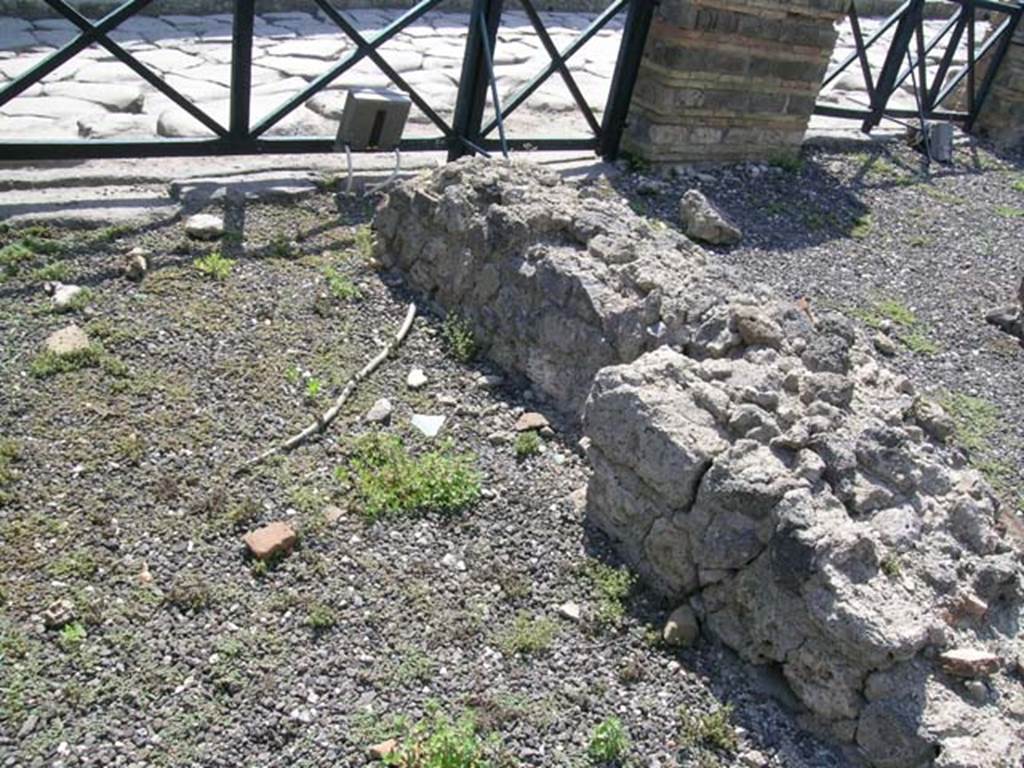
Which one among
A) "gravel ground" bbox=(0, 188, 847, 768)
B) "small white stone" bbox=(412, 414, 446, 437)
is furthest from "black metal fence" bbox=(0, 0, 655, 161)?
"small white stone" bbox=(412, 414, 446, 437)

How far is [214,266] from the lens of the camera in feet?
14.6

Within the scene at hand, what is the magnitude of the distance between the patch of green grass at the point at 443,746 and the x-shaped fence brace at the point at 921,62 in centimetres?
Result: 596

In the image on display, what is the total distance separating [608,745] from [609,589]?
0.59 meters

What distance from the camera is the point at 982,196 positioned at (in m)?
7.43

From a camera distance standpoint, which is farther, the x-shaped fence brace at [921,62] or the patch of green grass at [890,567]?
the x-shaped fence brace at [921,62]

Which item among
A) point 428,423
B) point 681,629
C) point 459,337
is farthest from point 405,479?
point 681,629

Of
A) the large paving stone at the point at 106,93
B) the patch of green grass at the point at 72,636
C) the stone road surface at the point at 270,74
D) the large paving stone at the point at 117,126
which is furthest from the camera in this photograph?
the large paving stone at the point at 106,93

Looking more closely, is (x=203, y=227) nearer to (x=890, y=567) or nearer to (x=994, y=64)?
(x=890, y=567)

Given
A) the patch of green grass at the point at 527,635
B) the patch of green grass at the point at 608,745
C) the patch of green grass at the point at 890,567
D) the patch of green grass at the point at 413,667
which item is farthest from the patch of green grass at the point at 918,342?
the patch of green grass at the point at 413,667

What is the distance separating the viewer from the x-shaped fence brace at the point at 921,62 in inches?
299

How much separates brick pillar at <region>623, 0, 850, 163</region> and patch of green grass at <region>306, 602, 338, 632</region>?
14.2 feet

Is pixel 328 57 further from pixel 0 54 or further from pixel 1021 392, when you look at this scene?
pixel 1021 392

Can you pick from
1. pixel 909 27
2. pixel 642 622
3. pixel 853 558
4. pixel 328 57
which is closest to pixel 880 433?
pixel 853 558

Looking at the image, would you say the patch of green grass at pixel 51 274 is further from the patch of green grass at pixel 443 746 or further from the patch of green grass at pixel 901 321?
the patch of green grass at pixel 901 321
